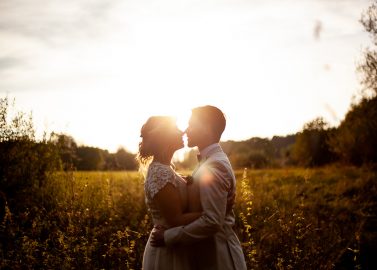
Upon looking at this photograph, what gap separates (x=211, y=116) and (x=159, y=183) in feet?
2.85

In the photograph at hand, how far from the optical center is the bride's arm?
4062 mm

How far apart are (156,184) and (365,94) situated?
69.6 feet

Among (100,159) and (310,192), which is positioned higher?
(100,159)

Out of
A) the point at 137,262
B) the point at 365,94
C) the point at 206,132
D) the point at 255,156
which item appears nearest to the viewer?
the point at 206,132

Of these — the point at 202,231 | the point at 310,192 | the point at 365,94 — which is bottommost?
the point at 310,192

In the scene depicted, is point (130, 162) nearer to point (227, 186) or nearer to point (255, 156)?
point (227, 186)

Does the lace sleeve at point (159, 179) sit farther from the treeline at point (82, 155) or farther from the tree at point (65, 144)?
the tree at point (65, 144)

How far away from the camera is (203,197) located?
3.92m

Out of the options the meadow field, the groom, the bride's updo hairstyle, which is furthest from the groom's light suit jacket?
the meadow field

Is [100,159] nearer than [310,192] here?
Yes

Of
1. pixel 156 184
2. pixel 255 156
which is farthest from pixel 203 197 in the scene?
pixel 255 156

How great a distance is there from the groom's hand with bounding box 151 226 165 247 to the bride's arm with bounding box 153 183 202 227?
13 centimetres

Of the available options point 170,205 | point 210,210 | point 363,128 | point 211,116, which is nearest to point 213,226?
point 210,210

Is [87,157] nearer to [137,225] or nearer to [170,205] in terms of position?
[137,225]
